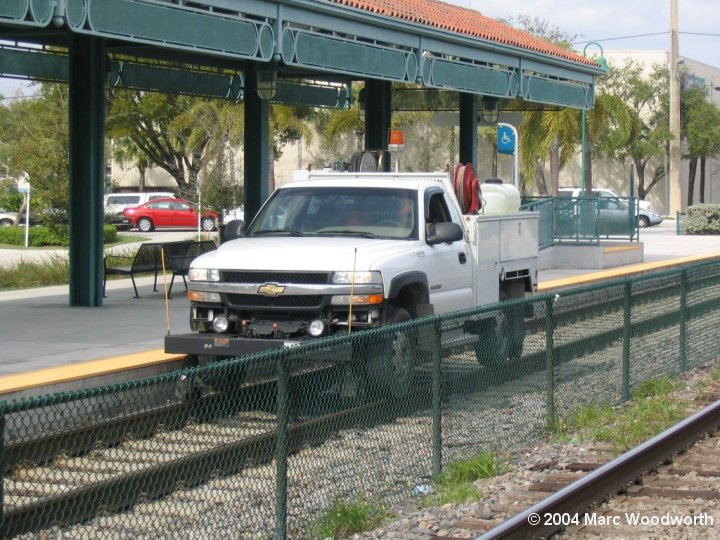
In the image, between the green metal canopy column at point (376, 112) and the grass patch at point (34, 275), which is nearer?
the grass patch at point (34, 275)

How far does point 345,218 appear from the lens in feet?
41.4

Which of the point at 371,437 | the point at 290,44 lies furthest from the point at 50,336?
the point at 371,437

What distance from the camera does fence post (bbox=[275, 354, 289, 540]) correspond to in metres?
7.22

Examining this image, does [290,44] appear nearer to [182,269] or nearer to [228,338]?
[182,269]

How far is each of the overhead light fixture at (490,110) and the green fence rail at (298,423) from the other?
16.9 m

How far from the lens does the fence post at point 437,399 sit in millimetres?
9141

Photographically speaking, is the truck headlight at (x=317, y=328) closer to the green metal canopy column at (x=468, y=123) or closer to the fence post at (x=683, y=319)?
the fence post at (x=683, y=319)

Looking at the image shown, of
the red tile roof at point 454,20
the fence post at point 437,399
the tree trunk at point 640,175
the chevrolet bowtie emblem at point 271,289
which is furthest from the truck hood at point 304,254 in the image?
the tree trunk at point 640,175

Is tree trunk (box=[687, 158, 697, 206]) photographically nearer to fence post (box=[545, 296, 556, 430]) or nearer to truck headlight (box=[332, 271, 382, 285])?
fence post (box=[545, 296, 556, 430])

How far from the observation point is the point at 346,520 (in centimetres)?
777

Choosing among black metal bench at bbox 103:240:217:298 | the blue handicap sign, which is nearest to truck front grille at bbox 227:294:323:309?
black metal bench at bbox 103:240:217:298

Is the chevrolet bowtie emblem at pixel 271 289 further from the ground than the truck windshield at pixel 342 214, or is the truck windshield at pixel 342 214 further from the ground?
the truck windshield at pixel 342 214

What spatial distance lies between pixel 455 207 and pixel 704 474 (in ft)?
16.3

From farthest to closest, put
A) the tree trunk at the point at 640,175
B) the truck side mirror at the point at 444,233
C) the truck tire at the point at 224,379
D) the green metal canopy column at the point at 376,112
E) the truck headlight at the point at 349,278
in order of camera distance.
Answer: the tree trunk at the point at 640,175
the green metal canopy column at the point at 376,112
the truck side mirror at the point at 444,233
the truck headlight at the point at 349,278
the truck tire at the point at 224,379
